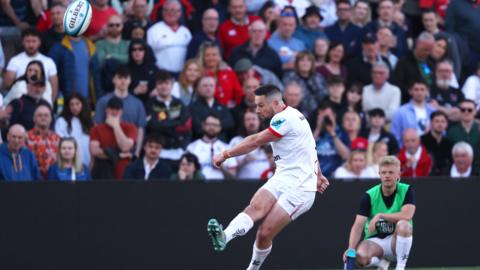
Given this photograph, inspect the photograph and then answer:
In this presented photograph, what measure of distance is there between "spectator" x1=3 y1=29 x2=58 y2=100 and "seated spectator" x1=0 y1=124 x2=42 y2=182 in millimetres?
1367

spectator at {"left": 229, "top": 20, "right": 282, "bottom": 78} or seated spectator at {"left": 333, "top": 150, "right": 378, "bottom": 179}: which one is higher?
spectator at {"left": 229, "top": 20, "right": 282, "bottom": 78}

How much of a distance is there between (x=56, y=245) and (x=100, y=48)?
3.65m

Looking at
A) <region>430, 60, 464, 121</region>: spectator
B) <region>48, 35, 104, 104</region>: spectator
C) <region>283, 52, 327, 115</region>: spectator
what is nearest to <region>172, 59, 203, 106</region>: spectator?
<region>48, 35, 104, 104</region>: spectator

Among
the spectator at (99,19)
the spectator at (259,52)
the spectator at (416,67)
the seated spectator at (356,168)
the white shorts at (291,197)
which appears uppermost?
the spectator at (99,19)

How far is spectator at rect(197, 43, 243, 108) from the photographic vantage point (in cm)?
1684

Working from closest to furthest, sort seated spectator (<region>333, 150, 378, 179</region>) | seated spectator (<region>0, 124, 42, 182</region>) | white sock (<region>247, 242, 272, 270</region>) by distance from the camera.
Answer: white sock (<region>247, 242, 272, 270</region>), seated spectator (<region>0, 124, 42, 182</region>), seated spectator (<region>333, 150, 378, 179</region>)

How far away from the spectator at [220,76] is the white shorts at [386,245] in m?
5.03

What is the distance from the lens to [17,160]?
14.6m

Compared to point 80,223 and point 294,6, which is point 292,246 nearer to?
point 80,223

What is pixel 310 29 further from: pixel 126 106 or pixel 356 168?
pixel 126 106

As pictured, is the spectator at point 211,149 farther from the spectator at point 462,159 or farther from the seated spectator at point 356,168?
the spectator at point 462,159

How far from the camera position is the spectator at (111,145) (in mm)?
15492

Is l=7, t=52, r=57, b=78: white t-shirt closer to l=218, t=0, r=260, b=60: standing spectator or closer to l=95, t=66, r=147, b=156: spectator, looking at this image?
l=95, t=66, r=147, b=156: spectator

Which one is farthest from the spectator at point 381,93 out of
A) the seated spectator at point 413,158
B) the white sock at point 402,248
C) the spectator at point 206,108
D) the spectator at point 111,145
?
the white sock at point 402,248
